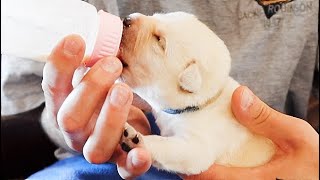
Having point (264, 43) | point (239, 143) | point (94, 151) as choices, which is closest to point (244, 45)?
point (264, 43)

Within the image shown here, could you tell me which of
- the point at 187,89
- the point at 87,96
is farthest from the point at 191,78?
the point at 87,96

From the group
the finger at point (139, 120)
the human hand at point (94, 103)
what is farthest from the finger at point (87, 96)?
the finger at point (139, 120)

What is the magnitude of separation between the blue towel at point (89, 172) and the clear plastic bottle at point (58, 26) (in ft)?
0.50

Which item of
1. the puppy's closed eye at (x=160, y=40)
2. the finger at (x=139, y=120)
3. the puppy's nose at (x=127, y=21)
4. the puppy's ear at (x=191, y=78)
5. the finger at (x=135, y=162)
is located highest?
the puppy's nose at (x=127, y=21)

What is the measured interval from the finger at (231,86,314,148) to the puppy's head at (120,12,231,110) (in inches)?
1.2

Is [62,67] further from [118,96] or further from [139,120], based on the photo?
[139,120]

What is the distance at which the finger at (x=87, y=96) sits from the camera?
1.84ft

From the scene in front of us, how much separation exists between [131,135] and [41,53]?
127mm

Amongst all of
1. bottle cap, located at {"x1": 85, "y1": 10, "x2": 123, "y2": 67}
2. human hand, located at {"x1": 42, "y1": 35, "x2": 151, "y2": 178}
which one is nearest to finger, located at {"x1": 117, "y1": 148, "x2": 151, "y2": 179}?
human hand, located at {"x1": 42, "y1": 35, "x2": 151, "y2": 178}

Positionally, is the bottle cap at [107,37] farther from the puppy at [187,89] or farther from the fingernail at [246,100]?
the fingernail at [246,100]

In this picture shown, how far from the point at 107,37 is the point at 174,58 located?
0.34 ft

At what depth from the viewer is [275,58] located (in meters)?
0.75

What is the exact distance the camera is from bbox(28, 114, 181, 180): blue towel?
629mm

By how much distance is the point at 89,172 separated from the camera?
683 millimetres
